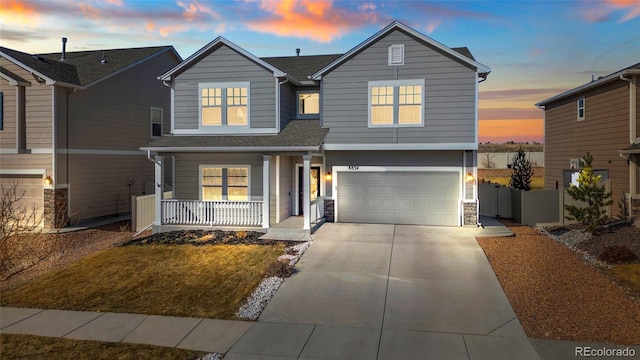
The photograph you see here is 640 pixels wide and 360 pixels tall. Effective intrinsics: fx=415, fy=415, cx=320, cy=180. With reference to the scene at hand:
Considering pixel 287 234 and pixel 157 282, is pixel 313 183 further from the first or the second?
pixel 157 282

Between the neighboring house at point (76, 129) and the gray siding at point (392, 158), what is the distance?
418 inches

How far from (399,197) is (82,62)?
16570mm

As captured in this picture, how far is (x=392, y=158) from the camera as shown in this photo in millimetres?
16031

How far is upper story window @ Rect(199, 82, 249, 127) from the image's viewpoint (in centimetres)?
1622

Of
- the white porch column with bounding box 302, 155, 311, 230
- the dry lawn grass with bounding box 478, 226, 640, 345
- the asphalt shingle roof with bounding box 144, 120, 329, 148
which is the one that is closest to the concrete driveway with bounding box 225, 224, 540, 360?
the dry lawn grass with bounding box 478, 226, 640, 345

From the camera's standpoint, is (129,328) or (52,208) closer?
(129,328)

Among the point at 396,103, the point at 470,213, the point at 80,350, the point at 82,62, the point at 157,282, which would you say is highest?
the point at 82,62

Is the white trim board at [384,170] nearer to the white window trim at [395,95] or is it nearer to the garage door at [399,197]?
the garage door at [399,197]

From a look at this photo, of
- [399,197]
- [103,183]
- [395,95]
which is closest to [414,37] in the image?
[395,95]

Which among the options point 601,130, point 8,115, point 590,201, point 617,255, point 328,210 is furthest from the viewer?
point 601,130

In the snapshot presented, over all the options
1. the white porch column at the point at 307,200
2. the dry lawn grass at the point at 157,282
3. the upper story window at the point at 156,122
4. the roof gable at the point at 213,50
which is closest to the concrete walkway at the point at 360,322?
the dry lawn grass at the point at 157,282

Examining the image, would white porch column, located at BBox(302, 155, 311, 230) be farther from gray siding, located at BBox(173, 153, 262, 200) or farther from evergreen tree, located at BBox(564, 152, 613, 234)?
evergreen tree, located at BBox(564, 152, 613, 234)

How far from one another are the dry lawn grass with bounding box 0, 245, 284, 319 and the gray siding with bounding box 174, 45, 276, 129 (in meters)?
5.67

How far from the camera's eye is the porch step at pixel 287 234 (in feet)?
44.9
